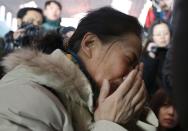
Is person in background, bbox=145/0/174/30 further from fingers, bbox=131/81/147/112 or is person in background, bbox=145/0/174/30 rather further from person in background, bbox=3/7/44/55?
fingers, bbox=131/81/147/112

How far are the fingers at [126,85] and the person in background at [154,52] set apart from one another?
4.14ft

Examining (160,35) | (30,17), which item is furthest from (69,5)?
(160,35)

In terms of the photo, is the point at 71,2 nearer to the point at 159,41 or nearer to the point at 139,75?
the point at 159,41

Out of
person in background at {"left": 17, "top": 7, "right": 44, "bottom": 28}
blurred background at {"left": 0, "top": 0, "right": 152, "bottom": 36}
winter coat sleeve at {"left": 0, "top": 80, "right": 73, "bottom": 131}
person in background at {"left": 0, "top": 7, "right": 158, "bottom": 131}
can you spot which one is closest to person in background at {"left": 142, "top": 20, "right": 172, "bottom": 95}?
blurred background at {"left": 0, "top": 0, "right": 152, "bottom": 36}

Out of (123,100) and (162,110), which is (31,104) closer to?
(123,100)

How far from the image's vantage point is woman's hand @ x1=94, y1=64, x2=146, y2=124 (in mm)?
916

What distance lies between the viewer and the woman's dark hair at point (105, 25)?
1.04 metres

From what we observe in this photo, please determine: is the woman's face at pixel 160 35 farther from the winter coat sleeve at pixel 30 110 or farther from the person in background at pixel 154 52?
the winter coat sleeve at pixel 30 110

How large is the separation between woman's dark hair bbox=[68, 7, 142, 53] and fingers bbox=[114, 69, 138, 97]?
0.14 metres

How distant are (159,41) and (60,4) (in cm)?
80

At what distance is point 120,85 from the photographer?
0.95 m

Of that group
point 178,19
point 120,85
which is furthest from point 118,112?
point 178,19

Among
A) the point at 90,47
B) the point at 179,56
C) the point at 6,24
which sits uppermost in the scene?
the point at 179,56

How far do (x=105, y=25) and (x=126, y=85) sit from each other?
20 cm
